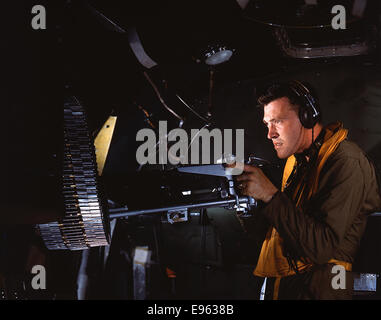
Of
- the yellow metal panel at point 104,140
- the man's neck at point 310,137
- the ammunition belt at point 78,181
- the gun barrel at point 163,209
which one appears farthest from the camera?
the yellow metal panel at point 104,140

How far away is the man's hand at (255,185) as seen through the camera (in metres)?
1.14

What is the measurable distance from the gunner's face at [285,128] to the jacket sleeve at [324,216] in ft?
1.48

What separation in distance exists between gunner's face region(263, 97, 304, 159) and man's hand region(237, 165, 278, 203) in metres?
0.59

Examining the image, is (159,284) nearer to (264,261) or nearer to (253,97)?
(264,261)

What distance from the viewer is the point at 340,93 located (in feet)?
7.21

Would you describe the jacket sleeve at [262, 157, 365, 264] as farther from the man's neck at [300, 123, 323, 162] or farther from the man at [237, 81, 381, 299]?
the man's neck at [300, 123, 323, 162]

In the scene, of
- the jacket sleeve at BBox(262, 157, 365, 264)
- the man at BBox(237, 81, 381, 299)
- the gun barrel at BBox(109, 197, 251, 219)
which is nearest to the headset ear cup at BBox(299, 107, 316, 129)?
the man at BBox(237, 81, 381, 299)

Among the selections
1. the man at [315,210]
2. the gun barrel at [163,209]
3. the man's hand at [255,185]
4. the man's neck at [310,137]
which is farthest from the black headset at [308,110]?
the gun barrel at [163,209]

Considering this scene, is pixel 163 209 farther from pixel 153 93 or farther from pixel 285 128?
pixel 153 93

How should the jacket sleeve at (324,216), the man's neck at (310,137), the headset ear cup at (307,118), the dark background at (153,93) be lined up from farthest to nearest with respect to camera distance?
the man's neck at (310,137), the headset ear cup at (307,118), the jacket sleeve at (324,216), the dark background at (153,93)

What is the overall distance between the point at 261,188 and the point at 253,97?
1.64 meters

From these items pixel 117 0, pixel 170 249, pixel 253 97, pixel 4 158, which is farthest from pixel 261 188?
pixel 170 249

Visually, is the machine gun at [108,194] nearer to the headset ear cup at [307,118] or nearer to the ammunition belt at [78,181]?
the ammunition belt at [78,181]

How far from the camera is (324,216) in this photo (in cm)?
115
